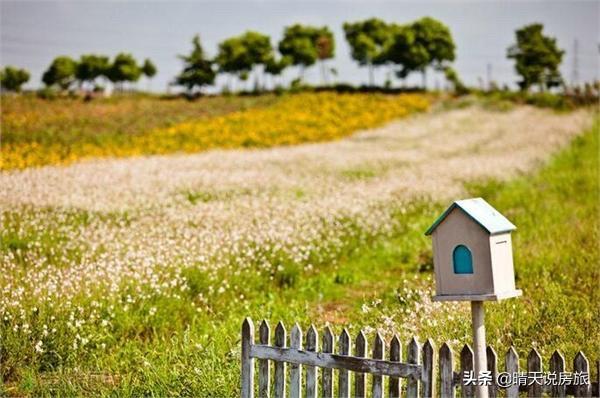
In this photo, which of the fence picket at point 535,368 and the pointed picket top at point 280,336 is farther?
the pointed picket top at point 280,336

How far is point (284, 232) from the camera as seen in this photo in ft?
35.6

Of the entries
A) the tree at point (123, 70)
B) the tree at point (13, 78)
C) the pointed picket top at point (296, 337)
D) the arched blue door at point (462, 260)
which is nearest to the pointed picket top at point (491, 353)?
the arched blue door at point (462, 260)

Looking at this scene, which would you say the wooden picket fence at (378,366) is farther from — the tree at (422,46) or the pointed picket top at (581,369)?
the tree at (422,46)

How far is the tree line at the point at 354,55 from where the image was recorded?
59.1m

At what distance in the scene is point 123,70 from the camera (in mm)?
60125

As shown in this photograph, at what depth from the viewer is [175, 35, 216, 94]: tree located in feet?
191

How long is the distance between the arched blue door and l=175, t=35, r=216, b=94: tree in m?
55.2

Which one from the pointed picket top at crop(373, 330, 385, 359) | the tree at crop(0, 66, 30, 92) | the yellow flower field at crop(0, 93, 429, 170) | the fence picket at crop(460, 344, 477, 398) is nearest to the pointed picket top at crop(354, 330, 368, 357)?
the pointed picket top at crop(373, 330, 385, 359)

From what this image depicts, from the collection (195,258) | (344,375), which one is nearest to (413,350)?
(344,375)

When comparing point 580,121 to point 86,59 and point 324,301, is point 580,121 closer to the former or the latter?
point 324,301

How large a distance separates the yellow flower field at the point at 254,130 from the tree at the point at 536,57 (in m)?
14.3

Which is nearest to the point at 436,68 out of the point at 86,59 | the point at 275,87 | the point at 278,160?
the point at 275,87

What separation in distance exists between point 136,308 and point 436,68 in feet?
224

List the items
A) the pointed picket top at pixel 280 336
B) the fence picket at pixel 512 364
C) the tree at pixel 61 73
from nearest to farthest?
the fence picket at pixel 512 364
the pointed picket top at pixel 280 336
the tree at pixel 61 73
